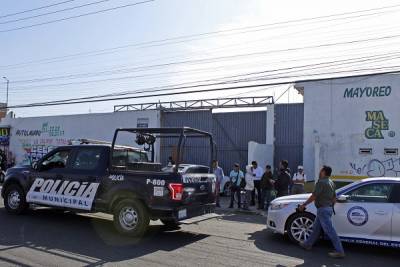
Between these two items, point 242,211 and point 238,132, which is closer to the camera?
point 242,211

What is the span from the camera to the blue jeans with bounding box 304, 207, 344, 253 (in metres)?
7.56

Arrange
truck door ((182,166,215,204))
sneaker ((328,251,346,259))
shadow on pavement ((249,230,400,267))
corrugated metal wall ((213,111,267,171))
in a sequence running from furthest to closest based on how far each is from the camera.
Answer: corrugated metal wall ((213,111,267,171))
truck door ((182,166,215,204))
sneaker ((328,251,346,259))
shadow on pavement ((249,230,400,267))

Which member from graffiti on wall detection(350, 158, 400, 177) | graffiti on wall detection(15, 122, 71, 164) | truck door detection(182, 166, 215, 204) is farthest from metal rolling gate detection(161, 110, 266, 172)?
truck door detection(182, 166, 215, 204)

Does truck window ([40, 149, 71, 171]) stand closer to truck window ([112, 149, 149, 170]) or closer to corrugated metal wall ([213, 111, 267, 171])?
truck window ([112, 149, 149, 170])

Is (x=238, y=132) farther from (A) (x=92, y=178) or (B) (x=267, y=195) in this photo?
(A) (x=92, y=178)

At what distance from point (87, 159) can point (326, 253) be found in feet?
18.0

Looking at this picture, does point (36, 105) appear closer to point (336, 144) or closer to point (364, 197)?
point (336, 144)

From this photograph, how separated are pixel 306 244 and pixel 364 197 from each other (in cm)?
140

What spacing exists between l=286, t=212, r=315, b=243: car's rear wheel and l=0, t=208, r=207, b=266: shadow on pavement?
187cm

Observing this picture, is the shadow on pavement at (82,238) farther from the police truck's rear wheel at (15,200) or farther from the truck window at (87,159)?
the truck window at (87,159)

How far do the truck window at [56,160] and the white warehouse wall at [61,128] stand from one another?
1224 centimetres

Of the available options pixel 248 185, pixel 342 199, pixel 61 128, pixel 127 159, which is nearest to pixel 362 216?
pixel 342 199

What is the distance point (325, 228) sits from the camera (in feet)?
25.2

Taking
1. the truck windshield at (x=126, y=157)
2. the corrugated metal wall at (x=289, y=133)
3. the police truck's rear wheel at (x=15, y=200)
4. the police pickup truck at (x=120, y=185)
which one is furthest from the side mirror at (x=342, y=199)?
the corrugated metal wall at (x=289, y=133)
